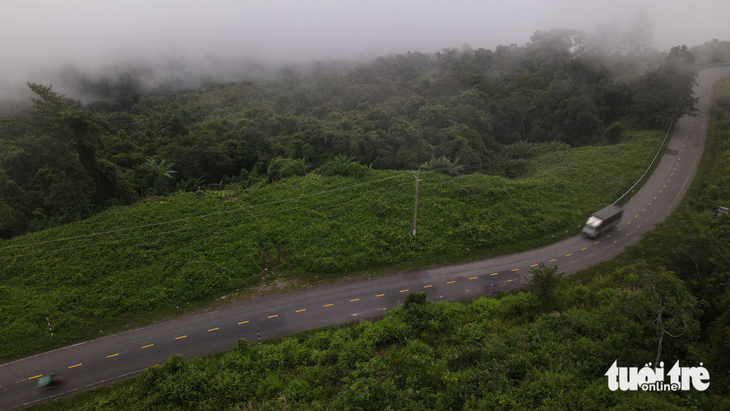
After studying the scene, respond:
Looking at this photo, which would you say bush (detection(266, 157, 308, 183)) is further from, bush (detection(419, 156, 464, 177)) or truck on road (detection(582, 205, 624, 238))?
truck on road (detection(582, 205, 624, 238))

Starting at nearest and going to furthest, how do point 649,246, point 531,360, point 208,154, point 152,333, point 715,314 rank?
point 531,360, point 715,314, point 152,333, point 649,246, point 208,154

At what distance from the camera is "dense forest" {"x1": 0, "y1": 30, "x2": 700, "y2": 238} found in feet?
86.9

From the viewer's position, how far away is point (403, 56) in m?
86.8

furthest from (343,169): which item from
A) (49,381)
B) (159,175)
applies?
(49,381)

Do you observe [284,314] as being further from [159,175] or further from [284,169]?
[159,175]

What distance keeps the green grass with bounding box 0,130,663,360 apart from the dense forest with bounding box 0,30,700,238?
4.04 metres

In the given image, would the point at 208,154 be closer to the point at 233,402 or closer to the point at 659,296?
the point at 233,402

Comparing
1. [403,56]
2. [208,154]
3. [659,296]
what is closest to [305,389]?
[659,296]

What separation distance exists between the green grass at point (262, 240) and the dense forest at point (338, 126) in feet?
13.2

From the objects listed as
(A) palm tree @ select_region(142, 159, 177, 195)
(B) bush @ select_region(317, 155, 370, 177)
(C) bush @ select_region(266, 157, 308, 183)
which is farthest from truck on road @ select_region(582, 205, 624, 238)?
(A) palm tree @ select_region(142, 159, 177, 195)

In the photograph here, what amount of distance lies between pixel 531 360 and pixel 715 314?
960 centimetres

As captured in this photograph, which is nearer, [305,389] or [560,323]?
[305,389]

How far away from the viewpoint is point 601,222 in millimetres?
24547

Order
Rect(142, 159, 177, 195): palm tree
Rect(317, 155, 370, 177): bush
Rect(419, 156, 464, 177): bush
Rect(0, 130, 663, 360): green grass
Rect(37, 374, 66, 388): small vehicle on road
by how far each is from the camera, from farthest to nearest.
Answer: Rect(419, 156, 464, 177): bush, Rect(317, 155, 370, 177): bush, Rect(142, 159, 177, 195): palm tree, Rect(0, 130, 663, 360): green grass, Rect(37, 374, 66, 388): small vehicle on road
